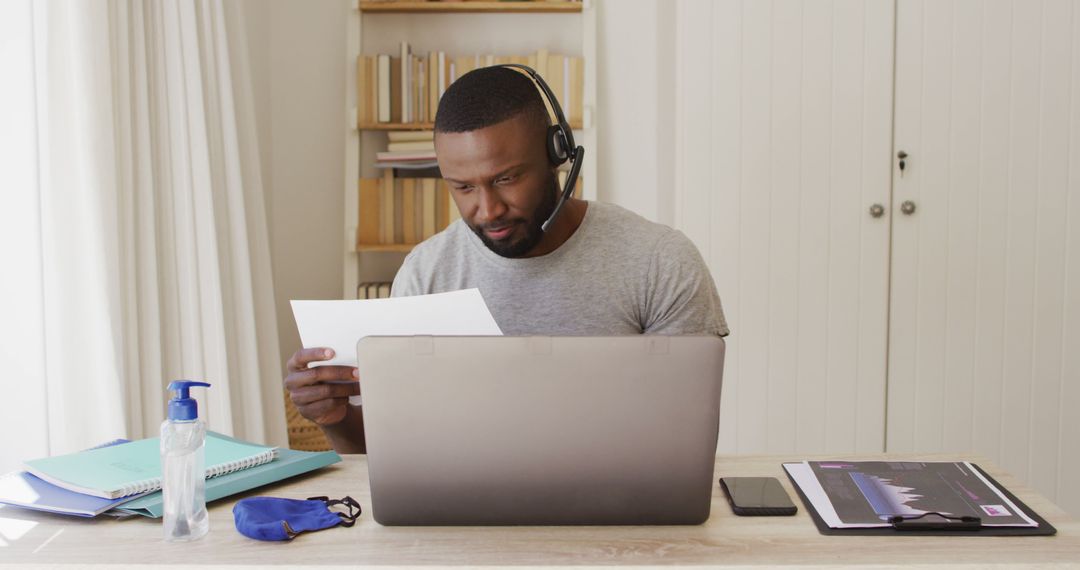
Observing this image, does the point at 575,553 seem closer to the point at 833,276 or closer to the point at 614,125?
the point at 833,276

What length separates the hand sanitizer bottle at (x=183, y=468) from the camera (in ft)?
2.99

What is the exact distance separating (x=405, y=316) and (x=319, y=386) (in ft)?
0.75

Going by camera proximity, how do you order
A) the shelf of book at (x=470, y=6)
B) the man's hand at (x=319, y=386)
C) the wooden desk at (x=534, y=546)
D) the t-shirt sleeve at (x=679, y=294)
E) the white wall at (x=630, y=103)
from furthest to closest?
the white wall at (x=630, y=103)
the shelf of book at (x=470, y=6)
the t-shirt sleeve at (x=679, y=294)
the man's hand at (x=319, y=386)
the wooden desk at (x=534, y=546)

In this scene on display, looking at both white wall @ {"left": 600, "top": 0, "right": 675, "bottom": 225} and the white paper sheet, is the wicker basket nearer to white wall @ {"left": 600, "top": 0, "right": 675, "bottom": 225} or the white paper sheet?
white wall @ {"left": 600, "top": 0, "right": 675, "bottom": 225}

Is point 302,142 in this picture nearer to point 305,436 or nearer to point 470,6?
point 470,6

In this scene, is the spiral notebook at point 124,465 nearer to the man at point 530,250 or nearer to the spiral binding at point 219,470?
the spiral binding at point 219,470

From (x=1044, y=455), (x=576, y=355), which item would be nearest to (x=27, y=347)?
(x=576, y=355)

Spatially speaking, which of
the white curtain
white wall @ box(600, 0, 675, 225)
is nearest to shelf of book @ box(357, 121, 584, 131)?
white wall @ box(600, 0, 675, 225)

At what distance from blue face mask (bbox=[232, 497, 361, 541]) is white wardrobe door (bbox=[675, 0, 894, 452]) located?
68.6 inches

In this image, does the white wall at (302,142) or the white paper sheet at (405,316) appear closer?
the white paper sheet at (405,316)

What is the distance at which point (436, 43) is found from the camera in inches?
120

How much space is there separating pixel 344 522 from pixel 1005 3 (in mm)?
2316

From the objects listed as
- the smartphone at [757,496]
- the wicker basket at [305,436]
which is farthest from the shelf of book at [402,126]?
the smartphone at [757,496]

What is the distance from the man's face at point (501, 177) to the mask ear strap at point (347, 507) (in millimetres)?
555
